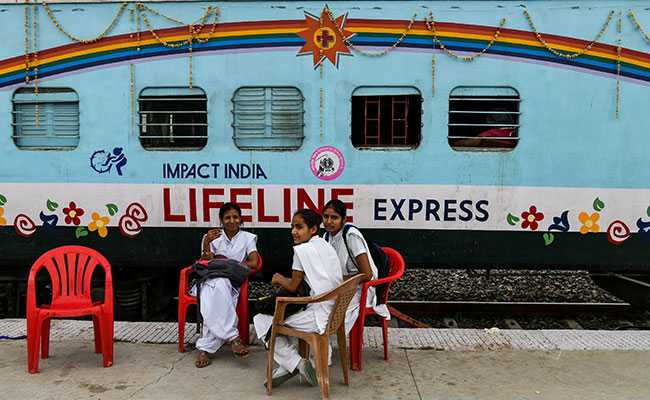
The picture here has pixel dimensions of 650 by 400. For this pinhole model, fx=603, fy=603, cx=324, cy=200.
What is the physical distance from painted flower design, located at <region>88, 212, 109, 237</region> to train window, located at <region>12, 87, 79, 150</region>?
2.25 feet

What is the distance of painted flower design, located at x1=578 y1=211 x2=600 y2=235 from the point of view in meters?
5.33

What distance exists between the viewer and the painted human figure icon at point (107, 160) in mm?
5473

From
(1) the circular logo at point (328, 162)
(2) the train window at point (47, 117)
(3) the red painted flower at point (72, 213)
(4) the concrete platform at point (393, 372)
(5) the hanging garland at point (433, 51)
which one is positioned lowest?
(4) the concrete platform at point (393, 372)

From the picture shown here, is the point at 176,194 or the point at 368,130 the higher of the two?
the point at 368,130

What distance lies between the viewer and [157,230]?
218 inches

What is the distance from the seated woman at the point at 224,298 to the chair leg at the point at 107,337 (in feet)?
2.02

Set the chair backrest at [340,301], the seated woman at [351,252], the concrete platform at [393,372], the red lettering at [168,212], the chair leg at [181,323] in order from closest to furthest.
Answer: the chair backrest at [340,301], the concrete platform at [393,372], the seated woman at [351,252], the chair leg at [181,323], the red lettering at [168,212]

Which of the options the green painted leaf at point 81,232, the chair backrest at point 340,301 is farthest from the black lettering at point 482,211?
the green painted leaf at point 81,232

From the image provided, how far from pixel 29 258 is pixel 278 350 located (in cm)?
303

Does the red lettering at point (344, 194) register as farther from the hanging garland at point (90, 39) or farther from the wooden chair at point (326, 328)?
the hanging garland at point (90, 39)

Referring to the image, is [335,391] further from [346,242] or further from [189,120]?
[189,120]

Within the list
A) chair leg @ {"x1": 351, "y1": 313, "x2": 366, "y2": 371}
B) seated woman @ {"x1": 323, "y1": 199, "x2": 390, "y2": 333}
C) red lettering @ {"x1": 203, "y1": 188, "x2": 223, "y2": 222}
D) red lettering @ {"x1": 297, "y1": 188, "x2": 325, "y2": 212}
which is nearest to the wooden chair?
seated woman @ {"x1": 323, "y1": 199, "x2": 390, "y2": 333}

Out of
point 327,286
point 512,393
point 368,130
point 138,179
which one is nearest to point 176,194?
point 138,179

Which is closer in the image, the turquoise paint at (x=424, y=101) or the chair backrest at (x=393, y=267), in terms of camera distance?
the chair backrest at (x=393, y=267)
